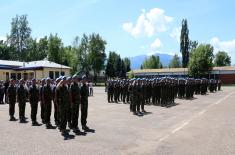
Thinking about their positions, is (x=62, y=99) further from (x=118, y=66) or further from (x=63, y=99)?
(x=118, y=66)

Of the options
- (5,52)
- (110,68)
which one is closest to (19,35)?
(5,52)

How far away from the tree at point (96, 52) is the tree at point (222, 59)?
58.2 metres

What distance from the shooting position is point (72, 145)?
32.2 ft

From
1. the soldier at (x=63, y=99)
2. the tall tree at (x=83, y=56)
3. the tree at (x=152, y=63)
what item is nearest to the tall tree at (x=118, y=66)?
the tall tree at (x=83, y=56)

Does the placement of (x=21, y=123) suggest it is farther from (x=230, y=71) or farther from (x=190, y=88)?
(x=230, y=71)

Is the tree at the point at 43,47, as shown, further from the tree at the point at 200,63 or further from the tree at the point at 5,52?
the tree at the point at 200,63

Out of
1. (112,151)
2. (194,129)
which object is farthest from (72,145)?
(194,129)

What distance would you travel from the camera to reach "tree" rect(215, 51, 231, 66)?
416ft

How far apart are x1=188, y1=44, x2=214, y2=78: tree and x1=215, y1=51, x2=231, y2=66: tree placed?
49052 millimetres

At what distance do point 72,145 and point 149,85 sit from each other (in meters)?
13.7

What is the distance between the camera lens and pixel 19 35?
85312 mm

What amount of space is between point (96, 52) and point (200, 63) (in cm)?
2394

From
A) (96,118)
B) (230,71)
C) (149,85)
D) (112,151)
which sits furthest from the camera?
(230,71)

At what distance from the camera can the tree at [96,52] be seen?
8269 centimetres
